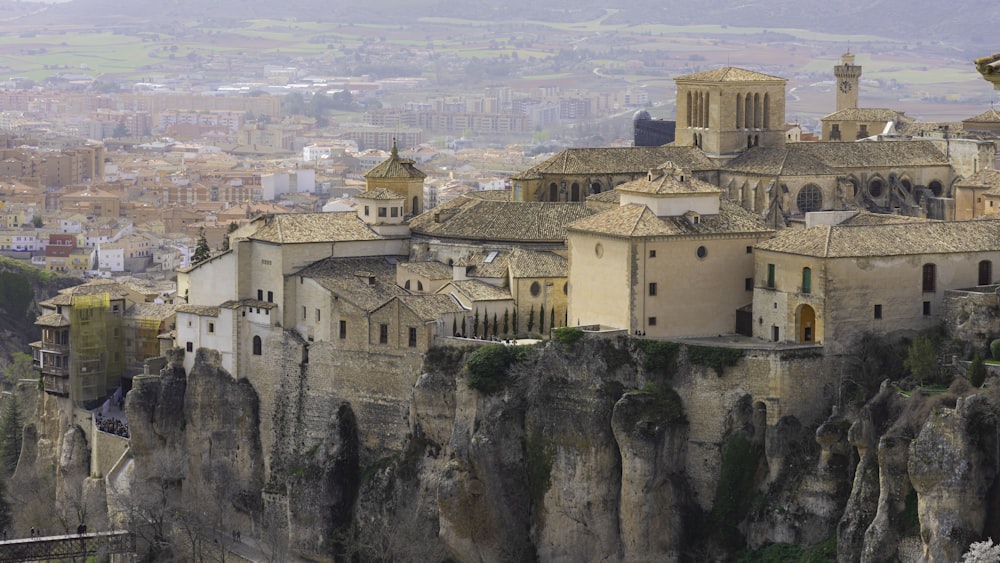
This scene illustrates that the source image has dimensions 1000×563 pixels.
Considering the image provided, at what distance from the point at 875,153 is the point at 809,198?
3498mm

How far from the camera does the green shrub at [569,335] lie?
5472 cm

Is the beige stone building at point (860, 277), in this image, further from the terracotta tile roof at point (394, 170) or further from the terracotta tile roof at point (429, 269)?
the terracotta tile roof at point (394, 170)

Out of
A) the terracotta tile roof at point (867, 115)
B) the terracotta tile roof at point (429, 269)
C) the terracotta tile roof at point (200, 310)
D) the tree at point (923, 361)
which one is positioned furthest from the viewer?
the terracotta tile roof at point (867, 115)

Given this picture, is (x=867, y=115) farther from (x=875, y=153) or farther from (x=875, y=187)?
(x=875, y=187)

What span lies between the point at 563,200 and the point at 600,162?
4.90 ft

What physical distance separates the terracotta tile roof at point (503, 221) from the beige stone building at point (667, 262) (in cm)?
385

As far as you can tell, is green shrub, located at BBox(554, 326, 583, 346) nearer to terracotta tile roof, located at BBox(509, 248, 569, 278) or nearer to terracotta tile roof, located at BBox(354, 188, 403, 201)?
terracotta tile roof, located at BBox(509, 248, 569, 278)

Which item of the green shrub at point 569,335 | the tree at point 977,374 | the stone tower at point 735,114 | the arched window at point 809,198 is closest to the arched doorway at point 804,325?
the tree at point 977,374

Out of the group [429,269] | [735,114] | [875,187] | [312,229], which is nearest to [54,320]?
[312,229]

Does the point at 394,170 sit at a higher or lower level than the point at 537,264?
higher

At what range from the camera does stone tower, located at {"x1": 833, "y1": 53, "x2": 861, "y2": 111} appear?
284ft

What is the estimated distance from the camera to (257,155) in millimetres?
192500

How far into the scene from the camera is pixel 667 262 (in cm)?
5438

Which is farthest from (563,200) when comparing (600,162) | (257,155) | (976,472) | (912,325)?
(257,155)
